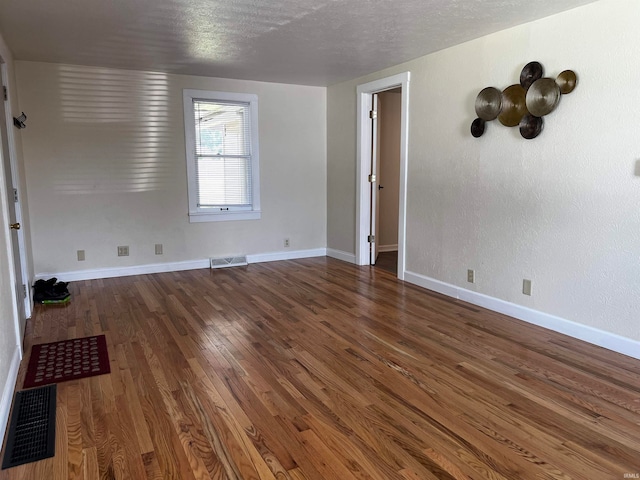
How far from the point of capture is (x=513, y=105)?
11.4ft

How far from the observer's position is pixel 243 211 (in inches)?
226

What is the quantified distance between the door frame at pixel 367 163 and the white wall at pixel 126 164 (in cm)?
95

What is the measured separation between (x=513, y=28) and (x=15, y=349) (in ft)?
13.7

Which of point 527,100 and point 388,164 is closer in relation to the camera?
point 527,100

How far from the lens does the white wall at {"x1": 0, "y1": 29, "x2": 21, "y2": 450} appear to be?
7.08ft

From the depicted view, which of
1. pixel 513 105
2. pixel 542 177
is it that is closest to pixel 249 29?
pixel 513 105

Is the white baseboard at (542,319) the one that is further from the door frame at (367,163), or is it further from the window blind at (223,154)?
the window blind at (223,154)

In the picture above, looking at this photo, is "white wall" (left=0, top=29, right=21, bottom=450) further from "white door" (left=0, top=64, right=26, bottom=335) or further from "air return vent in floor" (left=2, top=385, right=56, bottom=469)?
"white door" (left=0, top=64, right=26, bottom=335)

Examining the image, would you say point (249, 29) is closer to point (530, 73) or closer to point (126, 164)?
point (530, 73)

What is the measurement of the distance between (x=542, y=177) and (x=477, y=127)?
0.77m

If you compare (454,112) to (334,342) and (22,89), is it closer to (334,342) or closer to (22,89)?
(334,342)

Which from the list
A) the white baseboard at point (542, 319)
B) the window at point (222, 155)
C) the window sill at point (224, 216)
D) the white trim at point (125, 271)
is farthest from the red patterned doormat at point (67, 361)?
the white baseboard at point (542, 319)

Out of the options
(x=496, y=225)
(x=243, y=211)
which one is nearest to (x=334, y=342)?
(x=496, y=225)

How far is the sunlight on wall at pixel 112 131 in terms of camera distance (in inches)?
185
